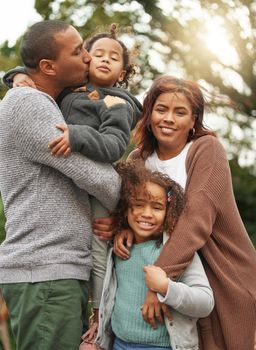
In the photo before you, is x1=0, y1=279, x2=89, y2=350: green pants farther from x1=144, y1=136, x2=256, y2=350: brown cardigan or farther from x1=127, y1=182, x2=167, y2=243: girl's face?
x1=144, y1=136, x2=256, y2=350: brown cardigan

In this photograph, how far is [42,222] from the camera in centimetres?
243

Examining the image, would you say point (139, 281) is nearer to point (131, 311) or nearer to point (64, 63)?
point (131, 311)

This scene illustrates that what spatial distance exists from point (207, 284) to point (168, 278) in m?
0.18

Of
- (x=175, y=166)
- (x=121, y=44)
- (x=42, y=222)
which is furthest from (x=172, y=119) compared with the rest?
(x=42, y=222)

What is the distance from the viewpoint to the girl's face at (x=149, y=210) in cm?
258

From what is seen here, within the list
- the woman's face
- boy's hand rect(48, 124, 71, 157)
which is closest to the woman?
the woman's face

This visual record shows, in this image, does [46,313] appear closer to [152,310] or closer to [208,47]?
[152,310]

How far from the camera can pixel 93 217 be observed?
2.62 metres

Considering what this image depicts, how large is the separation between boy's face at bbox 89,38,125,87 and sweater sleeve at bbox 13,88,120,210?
→ 1.22 feet

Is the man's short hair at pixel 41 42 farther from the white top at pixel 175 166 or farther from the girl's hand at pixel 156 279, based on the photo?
the girl's hand at pixel 156 279

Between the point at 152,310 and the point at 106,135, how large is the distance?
0.67 m

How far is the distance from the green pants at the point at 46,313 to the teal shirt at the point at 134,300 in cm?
18

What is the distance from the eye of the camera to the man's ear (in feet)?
8.42

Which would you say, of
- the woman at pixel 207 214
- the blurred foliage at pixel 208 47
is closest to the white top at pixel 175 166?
the woman at pixel 207 214
